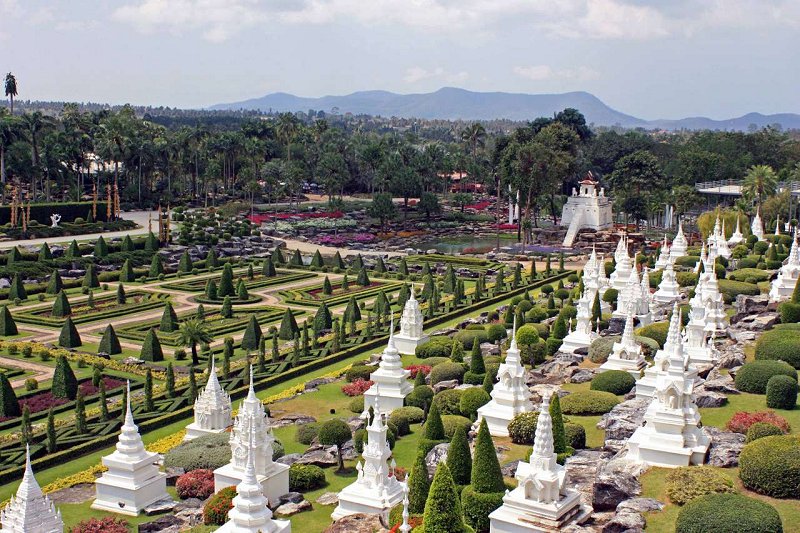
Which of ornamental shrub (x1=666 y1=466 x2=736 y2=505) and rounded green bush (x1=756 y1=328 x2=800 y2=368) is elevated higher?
rounded green bush (x1=756 y1=328 x2=800 y2=368)

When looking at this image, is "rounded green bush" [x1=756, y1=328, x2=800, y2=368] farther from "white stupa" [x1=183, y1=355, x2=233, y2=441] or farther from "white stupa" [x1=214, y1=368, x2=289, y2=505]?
"white stupa" [x1=183, y1=355, x2=233, y2=441]

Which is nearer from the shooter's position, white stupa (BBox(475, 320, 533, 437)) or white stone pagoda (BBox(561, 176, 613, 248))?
white stupa (BBox(475, 320, 533, 437))

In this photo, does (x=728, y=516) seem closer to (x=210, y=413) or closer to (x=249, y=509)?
(x=249, y=509)

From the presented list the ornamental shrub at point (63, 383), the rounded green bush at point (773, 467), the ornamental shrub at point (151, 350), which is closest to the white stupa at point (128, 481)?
the ornamental shrub at point (63, 383)

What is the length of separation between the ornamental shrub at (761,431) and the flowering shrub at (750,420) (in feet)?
4.45

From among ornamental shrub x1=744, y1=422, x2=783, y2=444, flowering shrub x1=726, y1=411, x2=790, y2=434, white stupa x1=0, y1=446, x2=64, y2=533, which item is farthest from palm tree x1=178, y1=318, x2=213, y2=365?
ornamental shrub x1=744, y1=422, x2=783, y2=444

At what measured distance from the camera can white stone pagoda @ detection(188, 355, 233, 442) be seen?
35594mm

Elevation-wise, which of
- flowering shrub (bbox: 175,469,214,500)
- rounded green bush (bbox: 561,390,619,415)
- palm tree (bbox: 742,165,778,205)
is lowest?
flowering shrub (bbox: 175,469,214,500)

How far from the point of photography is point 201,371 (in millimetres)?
47000

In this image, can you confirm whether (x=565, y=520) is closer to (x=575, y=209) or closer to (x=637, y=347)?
(x=637, y=347)

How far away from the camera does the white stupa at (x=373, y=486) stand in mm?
27984

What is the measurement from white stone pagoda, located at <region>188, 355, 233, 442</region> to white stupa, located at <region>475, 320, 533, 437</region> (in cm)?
1024

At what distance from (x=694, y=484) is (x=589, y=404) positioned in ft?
37.6

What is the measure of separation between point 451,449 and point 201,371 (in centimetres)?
2265
